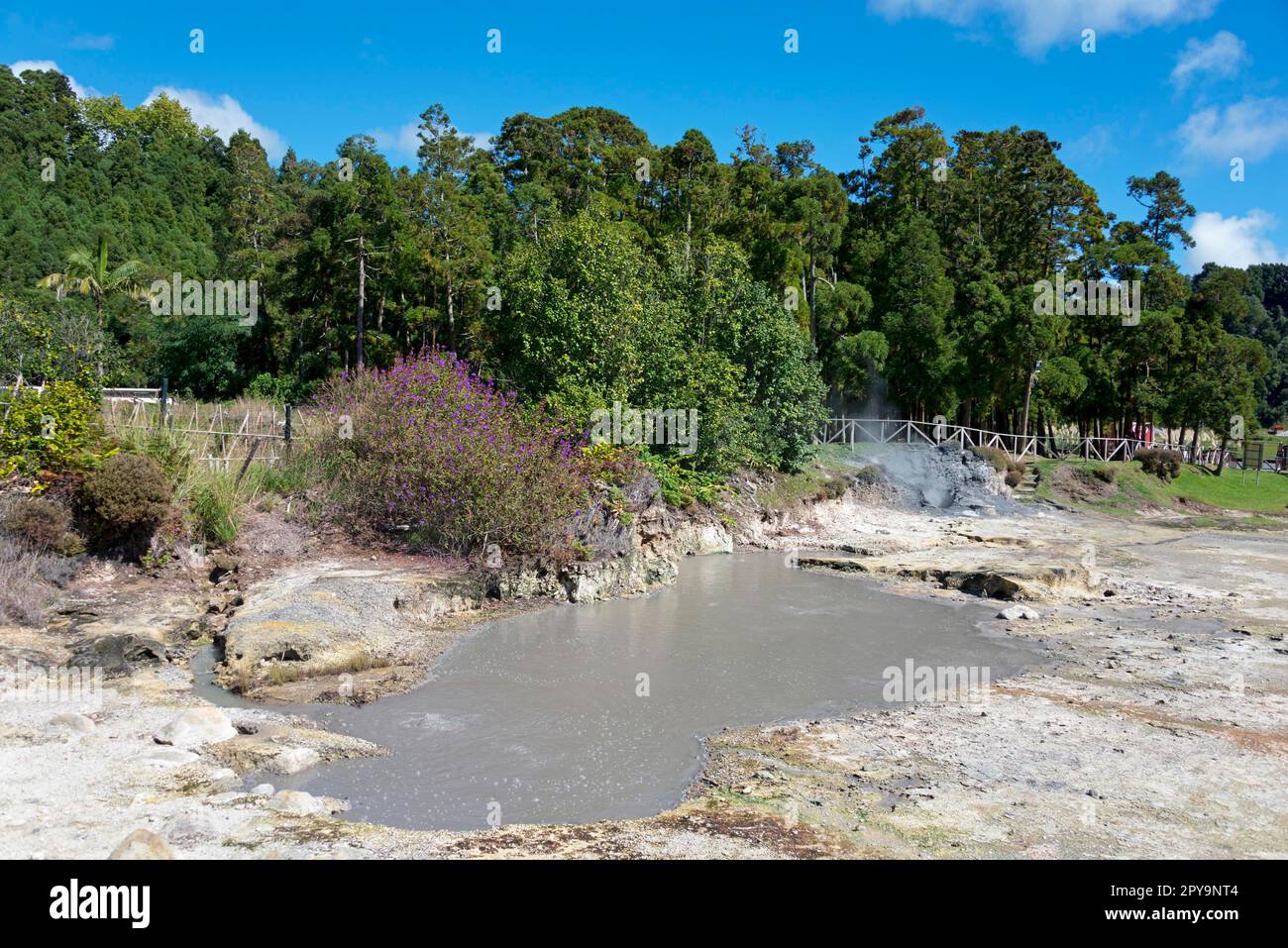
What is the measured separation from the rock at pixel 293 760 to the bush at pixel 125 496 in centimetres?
767

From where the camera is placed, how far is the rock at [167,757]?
7.86 m

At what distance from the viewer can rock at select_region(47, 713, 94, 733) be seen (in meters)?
8.44

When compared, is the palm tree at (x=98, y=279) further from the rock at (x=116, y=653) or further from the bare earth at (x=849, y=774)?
the bare earth at (x=849, y=774)

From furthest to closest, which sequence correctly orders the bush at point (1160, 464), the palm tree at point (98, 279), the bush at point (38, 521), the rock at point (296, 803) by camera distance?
the bush at point (1160, 464) → the palm tree at point (98, 279) → the bush at point (38, 521) → the rock at point (296, 803)

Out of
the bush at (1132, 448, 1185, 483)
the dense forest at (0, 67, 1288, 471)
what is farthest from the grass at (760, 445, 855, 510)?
the bush at (1132, 448, 1185, 483)

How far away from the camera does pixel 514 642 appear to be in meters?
13.2

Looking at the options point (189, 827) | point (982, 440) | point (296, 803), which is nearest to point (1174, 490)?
point (982, 440)

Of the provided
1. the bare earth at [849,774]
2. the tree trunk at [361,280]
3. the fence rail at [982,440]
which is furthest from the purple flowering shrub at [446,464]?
the fence rail at [982,440]

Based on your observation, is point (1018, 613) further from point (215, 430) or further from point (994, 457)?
point (994, 457)

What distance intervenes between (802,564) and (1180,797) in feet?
44.6

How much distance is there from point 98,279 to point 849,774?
41.1m

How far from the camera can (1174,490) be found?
123ft

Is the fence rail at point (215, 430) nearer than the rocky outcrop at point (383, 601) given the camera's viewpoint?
No

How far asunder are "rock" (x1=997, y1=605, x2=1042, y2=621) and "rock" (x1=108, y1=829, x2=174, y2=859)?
13846mm
